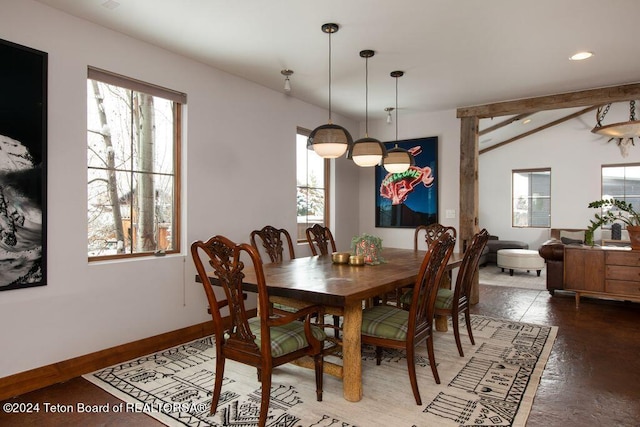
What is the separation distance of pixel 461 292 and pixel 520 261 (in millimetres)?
4763

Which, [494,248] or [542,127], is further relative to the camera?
[542,127]

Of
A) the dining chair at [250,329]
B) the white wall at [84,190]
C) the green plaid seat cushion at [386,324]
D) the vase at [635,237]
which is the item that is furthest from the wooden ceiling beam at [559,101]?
the dining chair at [250,329]

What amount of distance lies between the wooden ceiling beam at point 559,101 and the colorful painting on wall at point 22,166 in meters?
4.52

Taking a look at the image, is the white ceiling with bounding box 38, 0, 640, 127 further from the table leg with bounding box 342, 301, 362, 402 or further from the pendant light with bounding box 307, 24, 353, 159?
the table leg with bounding box 342, 301, 362, 402

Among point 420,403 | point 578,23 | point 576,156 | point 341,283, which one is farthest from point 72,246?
point 576,156

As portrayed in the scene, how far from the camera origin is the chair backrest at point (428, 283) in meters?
2.37

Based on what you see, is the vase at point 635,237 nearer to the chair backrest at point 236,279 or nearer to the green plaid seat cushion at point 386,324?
the green plaid seat cushion at point 386,324

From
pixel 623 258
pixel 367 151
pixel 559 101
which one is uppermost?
pixel 559 101

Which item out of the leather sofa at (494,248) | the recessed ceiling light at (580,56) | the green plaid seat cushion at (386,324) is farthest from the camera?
the leather sofa at (494,248)

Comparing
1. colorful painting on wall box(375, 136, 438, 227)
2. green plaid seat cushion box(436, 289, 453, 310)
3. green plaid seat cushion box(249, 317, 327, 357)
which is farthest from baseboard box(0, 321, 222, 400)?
colorful painting on wall box(375, 136, 438, 227)

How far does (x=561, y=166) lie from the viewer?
9102mm

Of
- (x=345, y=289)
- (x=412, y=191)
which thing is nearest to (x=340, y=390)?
(x=345, y=289)

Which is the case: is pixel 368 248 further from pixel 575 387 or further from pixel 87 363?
pixel 87 363

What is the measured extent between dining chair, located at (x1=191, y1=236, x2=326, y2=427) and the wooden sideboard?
13.5 ft
